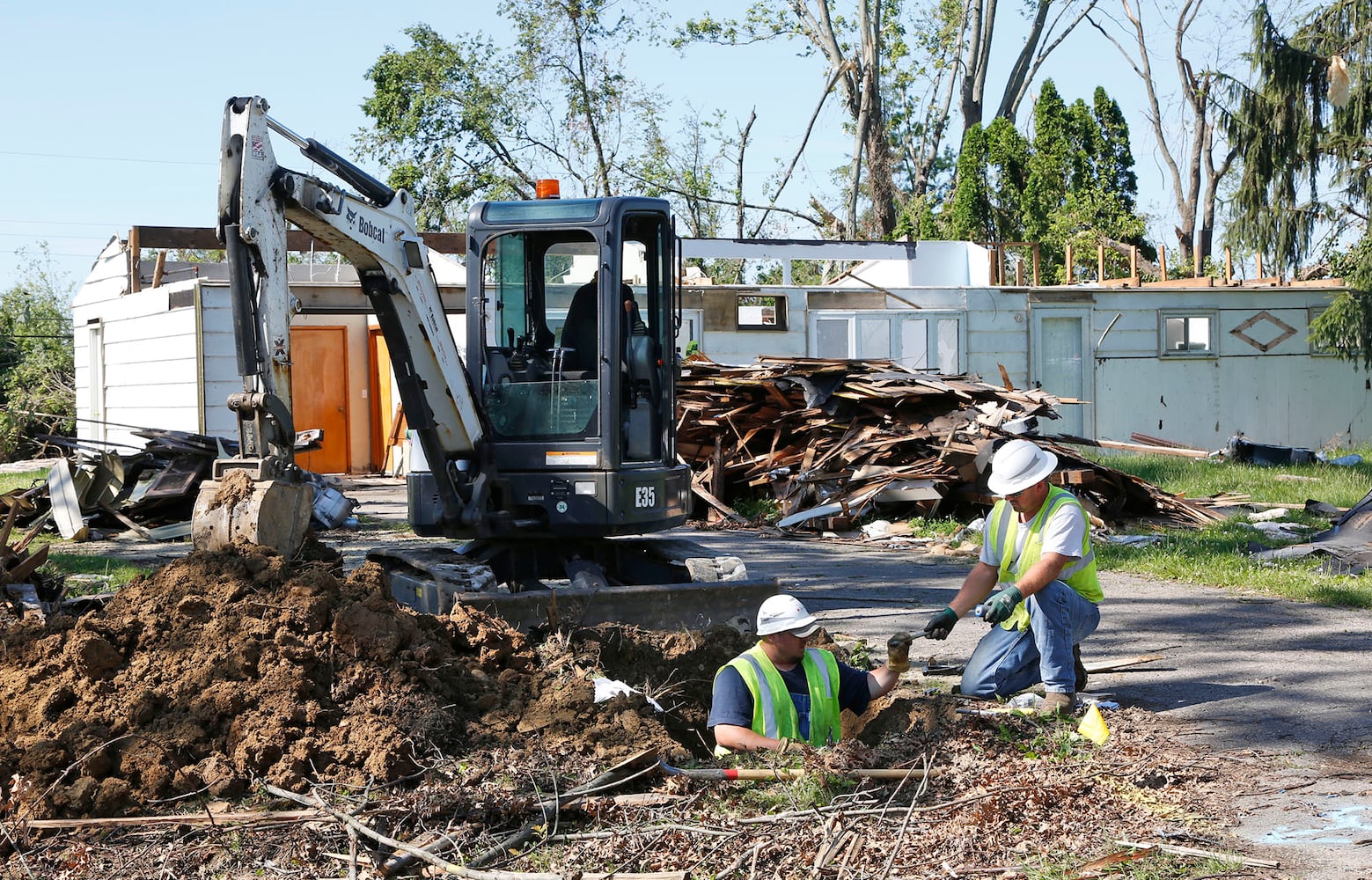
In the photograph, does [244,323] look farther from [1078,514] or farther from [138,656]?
[1078,514]

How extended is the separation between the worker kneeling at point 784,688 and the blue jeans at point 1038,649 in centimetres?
93

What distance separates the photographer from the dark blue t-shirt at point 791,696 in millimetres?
5434

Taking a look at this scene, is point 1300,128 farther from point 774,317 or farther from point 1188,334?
point 774,317

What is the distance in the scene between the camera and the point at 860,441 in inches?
632

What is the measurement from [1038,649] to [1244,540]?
800 cm

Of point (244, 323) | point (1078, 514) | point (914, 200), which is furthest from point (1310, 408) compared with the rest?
point (244, 323)

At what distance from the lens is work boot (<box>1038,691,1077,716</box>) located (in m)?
6.18

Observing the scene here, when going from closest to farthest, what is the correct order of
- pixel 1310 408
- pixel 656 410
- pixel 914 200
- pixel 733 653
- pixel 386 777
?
1. pixel 386 777
2. pixel 733 653
3. pixel 656 410
4. pixel 1310 408
5. pixel 914 200

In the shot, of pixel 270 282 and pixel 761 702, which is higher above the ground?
pixel 270 282

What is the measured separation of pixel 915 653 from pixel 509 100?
1359 inches

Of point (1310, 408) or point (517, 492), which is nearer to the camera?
point (517, 492)

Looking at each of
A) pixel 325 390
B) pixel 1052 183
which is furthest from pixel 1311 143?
pixel 325 390

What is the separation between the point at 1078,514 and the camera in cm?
619

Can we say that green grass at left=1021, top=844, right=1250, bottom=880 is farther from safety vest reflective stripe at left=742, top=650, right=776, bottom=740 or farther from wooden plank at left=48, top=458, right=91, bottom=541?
wooden plank at left=48, top=458, right=91, bottom=541
